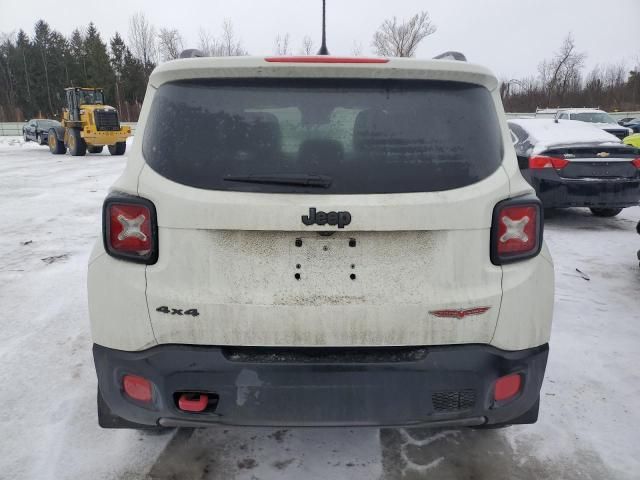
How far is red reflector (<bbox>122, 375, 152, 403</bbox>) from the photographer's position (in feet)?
6.36

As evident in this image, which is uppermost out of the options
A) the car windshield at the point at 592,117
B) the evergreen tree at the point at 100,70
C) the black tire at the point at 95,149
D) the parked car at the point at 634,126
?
the evergreen tree at the point at 100,70

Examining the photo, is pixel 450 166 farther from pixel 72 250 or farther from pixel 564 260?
pixel 72 250

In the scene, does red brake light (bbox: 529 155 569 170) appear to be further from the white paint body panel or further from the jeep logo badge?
the jeep logo badge

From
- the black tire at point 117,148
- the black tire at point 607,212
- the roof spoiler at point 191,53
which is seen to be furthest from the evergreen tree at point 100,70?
the roof spoiler at point 191,53

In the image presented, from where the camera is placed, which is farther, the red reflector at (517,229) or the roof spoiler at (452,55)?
the roof spoiler at (452,55)

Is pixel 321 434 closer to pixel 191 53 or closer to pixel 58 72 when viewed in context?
pixel 191 53

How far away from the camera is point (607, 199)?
7102 mm

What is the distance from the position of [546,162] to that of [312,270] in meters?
6.37

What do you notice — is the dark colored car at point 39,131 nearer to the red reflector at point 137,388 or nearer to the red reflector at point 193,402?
the red reflector at point 137,388

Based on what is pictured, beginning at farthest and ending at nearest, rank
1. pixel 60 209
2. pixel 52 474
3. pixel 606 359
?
pixel 60 209
pixel 606 359
pixel 52 474

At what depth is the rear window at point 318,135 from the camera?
6.11ft

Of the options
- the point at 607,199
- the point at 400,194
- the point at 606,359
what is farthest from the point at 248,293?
the point at 607,199

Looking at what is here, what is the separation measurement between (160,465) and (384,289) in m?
1.46

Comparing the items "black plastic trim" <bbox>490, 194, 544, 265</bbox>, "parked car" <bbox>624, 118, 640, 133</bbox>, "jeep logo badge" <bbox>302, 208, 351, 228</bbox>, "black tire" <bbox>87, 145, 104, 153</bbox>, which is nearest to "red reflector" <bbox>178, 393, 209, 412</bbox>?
"jeep logo badge" <bbox>302, 208, 351, 228</bbox>
